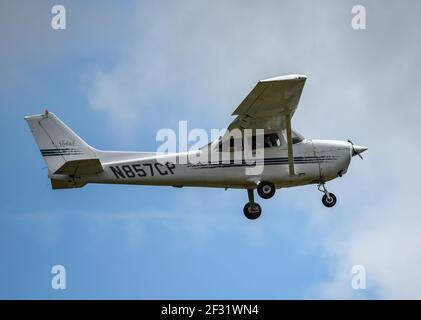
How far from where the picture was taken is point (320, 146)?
69.7 ft

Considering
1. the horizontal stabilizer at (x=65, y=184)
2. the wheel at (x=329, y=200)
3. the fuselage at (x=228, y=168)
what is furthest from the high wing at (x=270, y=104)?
the horizontal stabilizer at (x=65, y=184)

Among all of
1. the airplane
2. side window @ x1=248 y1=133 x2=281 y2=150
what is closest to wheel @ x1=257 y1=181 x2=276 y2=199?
the airplane

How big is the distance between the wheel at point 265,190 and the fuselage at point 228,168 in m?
0.12

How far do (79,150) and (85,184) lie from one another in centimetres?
88

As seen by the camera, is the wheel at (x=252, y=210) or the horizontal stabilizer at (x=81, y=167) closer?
the horizontal stabilizer at (x=81, y=167)

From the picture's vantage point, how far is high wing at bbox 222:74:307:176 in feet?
63.1

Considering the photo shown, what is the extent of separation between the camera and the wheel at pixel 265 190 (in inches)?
821

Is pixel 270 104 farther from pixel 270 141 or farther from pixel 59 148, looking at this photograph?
pixel 59 148

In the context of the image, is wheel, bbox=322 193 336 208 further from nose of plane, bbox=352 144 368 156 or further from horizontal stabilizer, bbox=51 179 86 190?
horizontal stabilizer, bbox=51 179 86 190

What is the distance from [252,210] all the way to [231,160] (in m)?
1.58

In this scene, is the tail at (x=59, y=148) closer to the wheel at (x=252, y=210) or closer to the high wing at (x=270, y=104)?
the high wing at (x=270, y=104)

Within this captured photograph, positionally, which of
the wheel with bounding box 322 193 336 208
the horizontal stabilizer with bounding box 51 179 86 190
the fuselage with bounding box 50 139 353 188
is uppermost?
the fuselage with bounding box 50 139 353 188

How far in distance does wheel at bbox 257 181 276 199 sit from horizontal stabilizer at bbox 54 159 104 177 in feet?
11.8
